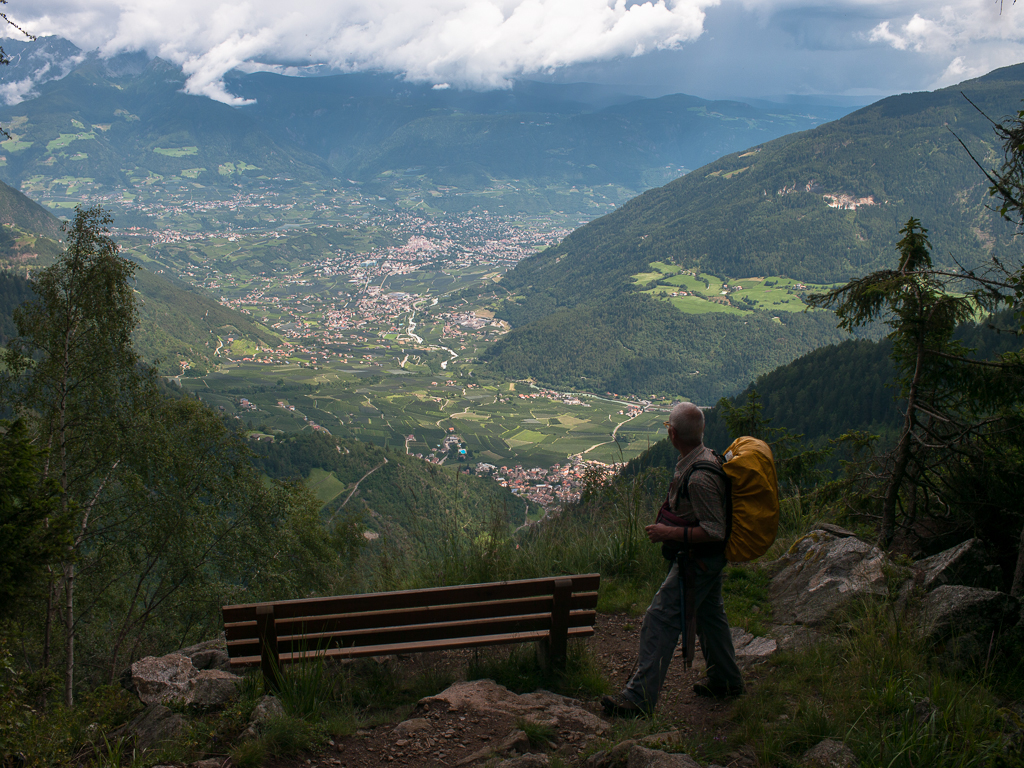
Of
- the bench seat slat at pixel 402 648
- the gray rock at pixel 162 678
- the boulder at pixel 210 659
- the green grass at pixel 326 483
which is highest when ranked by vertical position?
the bench seat slat at pixel 402 648

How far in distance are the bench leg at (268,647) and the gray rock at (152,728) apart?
0.56 metres

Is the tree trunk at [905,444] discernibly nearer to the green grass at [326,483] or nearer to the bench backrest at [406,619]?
the bench backrest at [406,619]

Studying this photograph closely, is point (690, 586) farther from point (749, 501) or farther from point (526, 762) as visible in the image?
point (526, 762)

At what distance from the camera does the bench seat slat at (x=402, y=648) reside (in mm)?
4262

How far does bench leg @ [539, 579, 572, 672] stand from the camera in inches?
173

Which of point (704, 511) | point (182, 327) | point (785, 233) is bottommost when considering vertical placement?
point (704, 511)

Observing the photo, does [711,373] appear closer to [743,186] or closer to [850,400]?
[850,400]

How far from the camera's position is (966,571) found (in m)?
4.62

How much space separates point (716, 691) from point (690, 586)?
91 cm

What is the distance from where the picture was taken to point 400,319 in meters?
165

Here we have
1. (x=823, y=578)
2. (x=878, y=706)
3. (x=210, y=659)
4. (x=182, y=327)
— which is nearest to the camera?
(x=878, y=706)

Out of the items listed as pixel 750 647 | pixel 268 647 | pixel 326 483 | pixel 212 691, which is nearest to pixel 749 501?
pixel 750 647

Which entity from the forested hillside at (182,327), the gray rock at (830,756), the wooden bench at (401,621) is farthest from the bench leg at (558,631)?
the forested hillside at (182,327)

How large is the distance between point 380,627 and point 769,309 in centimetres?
14115
